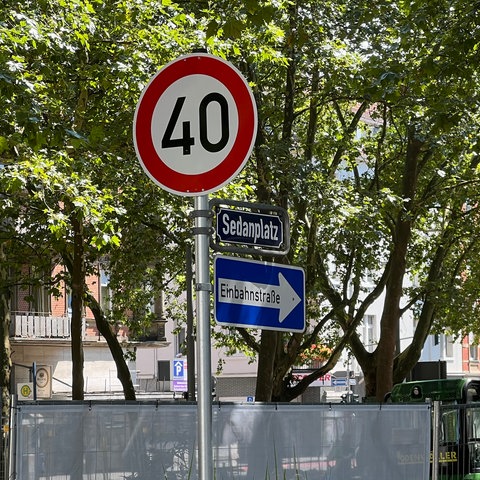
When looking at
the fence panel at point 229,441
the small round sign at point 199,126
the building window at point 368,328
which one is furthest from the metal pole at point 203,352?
the building window at point 368,328

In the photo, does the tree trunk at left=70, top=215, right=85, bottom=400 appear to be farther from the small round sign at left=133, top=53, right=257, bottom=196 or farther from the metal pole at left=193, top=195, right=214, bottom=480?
the metal pole at left=193, top=195, right=214, bottom=480

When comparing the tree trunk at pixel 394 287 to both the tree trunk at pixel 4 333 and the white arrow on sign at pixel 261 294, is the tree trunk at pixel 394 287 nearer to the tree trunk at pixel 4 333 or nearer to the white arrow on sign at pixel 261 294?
the tree trunk at pixel 4 333

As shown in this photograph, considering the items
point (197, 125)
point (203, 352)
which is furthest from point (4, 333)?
point (203, 352)

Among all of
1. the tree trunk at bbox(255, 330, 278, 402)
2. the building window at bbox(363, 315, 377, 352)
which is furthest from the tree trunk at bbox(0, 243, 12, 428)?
the building window at bbox(363, 315, 377, 352)

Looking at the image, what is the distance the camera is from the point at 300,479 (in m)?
11.1

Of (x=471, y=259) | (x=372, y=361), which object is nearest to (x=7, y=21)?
(x=372, y=361)

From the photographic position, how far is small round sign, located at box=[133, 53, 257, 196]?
4883mm

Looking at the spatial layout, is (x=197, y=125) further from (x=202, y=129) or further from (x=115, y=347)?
(x=115, y=347)

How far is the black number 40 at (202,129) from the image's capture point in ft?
16.1

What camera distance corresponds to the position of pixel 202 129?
194 inches

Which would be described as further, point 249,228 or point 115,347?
point 115,347

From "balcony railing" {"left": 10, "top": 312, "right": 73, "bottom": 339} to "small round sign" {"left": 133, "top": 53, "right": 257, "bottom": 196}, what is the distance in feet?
125

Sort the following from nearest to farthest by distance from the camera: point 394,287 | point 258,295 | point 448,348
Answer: point 258,295, point 394,287, point 448,348

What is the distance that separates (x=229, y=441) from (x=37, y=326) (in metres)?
33.6
